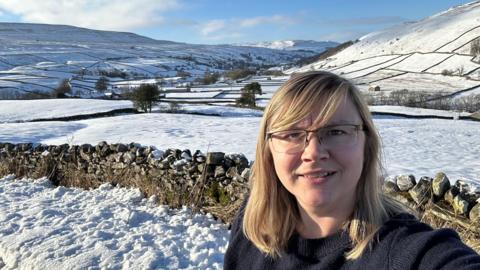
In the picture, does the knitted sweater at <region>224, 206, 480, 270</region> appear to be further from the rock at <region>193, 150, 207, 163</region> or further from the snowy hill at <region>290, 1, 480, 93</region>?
the snowy hill at <region>290, 1, 480, 93</region>

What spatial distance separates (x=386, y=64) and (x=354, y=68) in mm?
6961

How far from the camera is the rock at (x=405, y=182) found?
207 inches

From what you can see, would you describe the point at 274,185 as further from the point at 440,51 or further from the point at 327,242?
the point at 440,51

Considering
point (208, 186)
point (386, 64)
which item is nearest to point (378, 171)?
point (208, 186)

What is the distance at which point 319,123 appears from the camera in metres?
1.76

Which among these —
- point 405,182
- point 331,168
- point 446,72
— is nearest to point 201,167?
point 405,182

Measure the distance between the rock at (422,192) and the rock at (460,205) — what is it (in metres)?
0.31

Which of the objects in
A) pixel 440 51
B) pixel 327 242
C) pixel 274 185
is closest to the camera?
pixel 327 242

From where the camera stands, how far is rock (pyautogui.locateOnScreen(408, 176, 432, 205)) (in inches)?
197

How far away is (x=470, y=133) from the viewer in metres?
18.2

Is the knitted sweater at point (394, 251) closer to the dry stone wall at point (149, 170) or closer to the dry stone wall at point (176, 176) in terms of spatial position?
the dry stone wall at point (176, 176)

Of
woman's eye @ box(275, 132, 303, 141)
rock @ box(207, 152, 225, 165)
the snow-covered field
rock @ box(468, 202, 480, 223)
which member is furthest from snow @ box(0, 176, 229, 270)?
woman's eye @ box(275, 132, 303, 141)

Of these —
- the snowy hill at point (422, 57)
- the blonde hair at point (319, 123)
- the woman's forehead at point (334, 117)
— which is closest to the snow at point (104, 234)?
the blonde hair at point (319, 123)

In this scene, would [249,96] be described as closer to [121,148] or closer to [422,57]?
[121,148]
